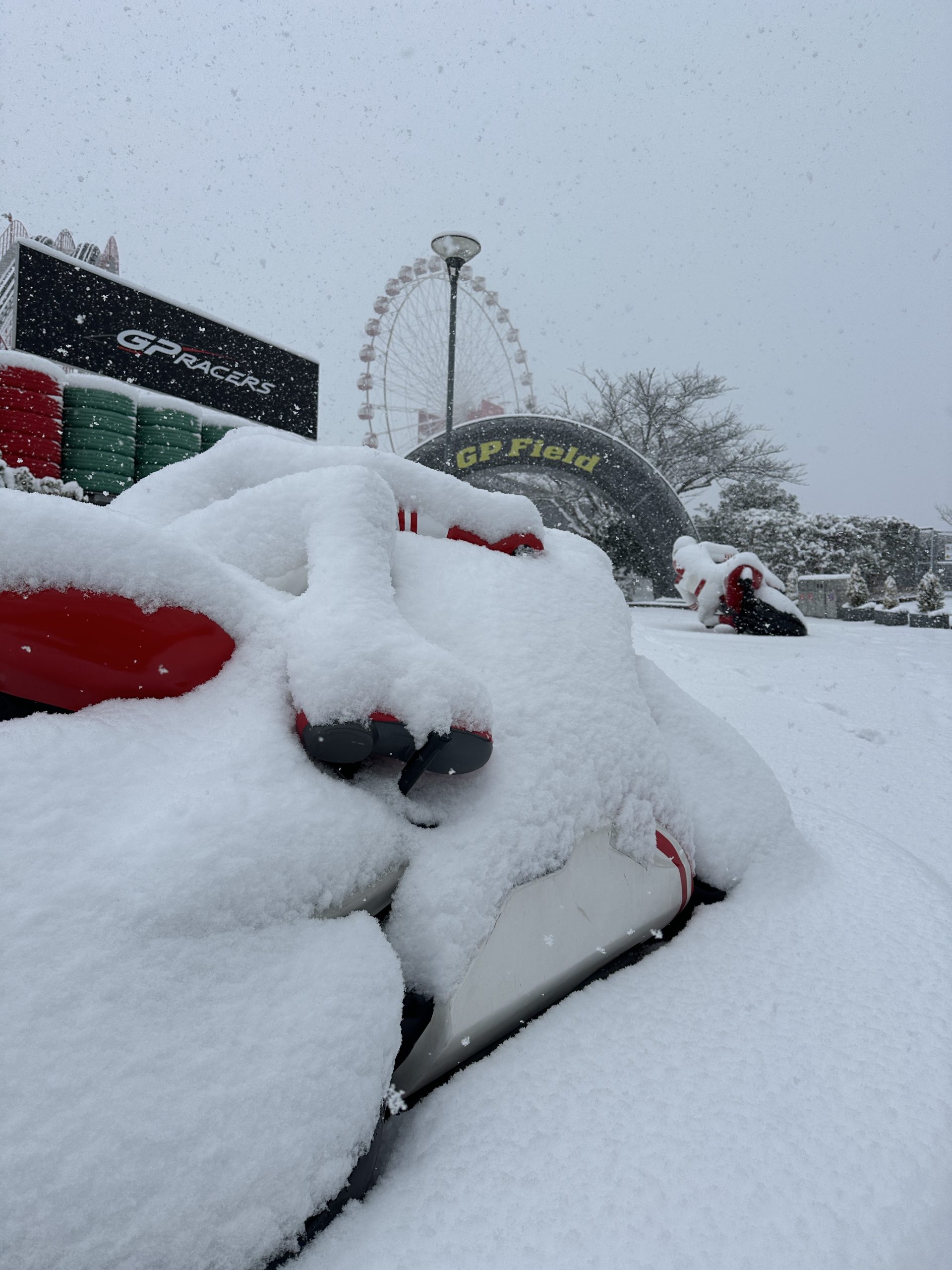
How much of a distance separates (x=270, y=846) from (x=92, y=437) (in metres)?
8.40

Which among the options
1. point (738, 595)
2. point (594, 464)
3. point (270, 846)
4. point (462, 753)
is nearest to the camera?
point (270, 846)

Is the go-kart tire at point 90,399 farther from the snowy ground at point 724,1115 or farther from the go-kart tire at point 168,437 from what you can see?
the snowy ground at point 724,1115

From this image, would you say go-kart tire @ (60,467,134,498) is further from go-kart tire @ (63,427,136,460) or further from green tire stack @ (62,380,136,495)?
go-kart tire @ (63,427,136,460)

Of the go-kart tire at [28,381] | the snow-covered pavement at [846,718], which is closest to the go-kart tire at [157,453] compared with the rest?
the go-kart tire at [28,381]

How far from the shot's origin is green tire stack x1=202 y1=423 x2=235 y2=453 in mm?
9273

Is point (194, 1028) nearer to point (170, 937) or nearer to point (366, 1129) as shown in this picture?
point (170, 937)

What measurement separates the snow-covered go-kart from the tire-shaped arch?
403 inches

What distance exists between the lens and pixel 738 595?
6.90 m

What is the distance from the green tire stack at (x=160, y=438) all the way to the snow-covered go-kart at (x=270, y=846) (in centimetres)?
829

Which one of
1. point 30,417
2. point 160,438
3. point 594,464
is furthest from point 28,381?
point 594,464

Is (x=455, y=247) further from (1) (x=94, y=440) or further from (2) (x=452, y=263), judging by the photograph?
(1) (x=94, y=440)

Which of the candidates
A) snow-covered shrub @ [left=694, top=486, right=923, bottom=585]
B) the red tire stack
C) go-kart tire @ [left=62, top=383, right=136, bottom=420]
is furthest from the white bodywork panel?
snow-covered shrub @ [left=694, top=486, right=923, bottom=585]

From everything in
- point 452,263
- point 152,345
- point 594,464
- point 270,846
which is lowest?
point 270,846

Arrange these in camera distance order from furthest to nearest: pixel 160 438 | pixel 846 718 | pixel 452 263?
pixel 160 438 → pixel 452 263 → pixel 846 718
